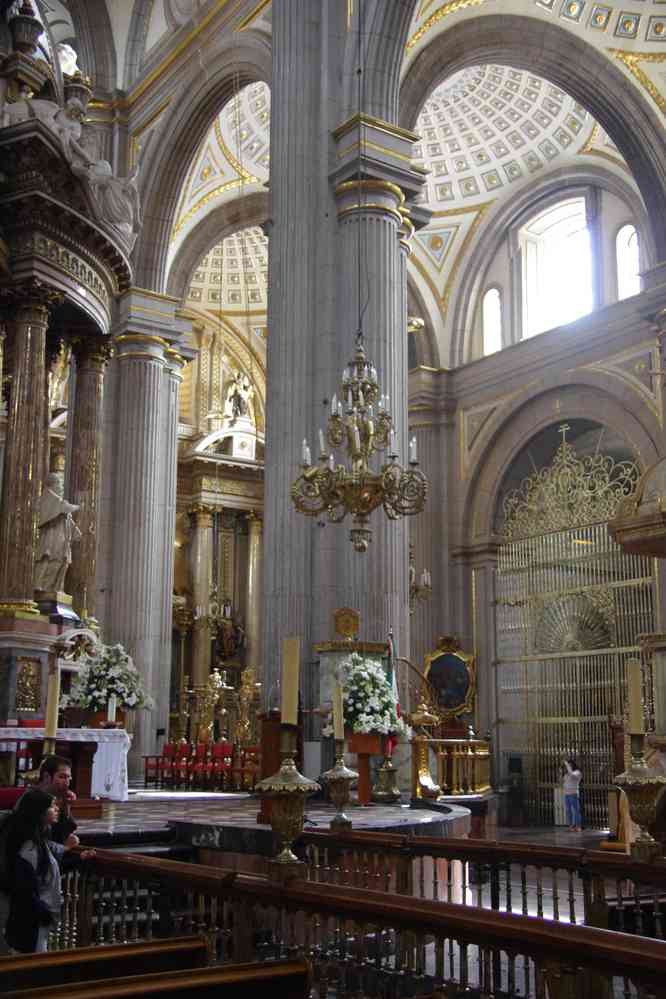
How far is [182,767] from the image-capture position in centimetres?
1556

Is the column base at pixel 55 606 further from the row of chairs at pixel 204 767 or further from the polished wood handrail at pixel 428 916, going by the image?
the polished wood handrail at pixel 428 916

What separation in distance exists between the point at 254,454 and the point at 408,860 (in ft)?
73.1

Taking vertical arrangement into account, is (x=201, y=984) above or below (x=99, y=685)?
below

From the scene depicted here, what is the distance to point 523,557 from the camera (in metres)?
21.5

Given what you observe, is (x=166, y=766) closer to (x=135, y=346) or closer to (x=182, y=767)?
(x=182, y=767)

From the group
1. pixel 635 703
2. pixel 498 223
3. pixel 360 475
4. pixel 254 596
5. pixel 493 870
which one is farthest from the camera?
pixel 254 596

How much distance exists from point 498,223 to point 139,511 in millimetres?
9816

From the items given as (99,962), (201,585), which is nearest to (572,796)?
(201,585)

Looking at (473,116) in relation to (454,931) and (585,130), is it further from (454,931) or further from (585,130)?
(454,931)

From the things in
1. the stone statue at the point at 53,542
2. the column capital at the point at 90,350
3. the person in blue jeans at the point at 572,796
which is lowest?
the person in blue jeans at the point at 572,796

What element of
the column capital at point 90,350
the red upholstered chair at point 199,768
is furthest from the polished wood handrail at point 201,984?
the red upholstered chair at point 199,768

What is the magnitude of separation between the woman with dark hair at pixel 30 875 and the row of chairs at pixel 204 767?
8.89 m

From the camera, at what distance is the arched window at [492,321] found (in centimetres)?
2319

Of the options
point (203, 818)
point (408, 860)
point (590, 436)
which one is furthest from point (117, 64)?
point (408, 860)
